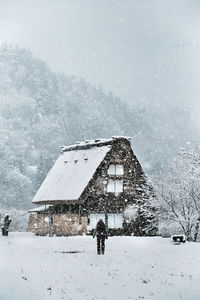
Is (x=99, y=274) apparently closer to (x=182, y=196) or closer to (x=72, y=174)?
(x=182, y=196)

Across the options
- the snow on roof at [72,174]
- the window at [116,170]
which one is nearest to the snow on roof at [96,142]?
the snow on roof at [72,174]

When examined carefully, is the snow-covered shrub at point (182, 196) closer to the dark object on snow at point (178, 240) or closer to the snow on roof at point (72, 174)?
the snow on roof at point (72, 174)

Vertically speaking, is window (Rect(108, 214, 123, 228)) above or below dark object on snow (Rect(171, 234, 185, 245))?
above

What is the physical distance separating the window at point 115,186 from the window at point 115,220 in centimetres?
234

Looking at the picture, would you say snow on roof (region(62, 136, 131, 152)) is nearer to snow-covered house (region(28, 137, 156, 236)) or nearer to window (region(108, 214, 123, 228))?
snow-covered house (region(28, 137, 156, 236))

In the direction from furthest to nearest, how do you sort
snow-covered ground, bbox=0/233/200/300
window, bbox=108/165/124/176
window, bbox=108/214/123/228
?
1. window, bbox=108/165/124/176
2. window, bbox=108/214/123/228
3. snow-covered ground, bbox=0/233/200/300

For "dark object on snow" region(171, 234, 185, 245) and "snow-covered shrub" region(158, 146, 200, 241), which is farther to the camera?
"snow-covered shrub" region(158, 146, 200, 241)

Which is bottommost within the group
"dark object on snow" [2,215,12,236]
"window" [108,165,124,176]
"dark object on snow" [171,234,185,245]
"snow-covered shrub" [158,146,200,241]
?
"dark object on snow" [171,234,185,245]

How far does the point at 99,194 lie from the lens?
42406mm

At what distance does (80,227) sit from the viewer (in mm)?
40719

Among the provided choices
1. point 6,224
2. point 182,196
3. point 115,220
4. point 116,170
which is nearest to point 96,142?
point 116,170

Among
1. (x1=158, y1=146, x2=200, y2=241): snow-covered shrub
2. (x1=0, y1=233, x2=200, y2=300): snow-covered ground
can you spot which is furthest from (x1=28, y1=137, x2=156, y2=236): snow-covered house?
(x1=0, y1=233, x2=200, y2=300): snow-covered ground

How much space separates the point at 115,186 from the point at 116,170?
1650 millimetres

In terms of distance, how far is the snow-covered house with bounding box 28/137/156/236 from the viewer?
136 feet
